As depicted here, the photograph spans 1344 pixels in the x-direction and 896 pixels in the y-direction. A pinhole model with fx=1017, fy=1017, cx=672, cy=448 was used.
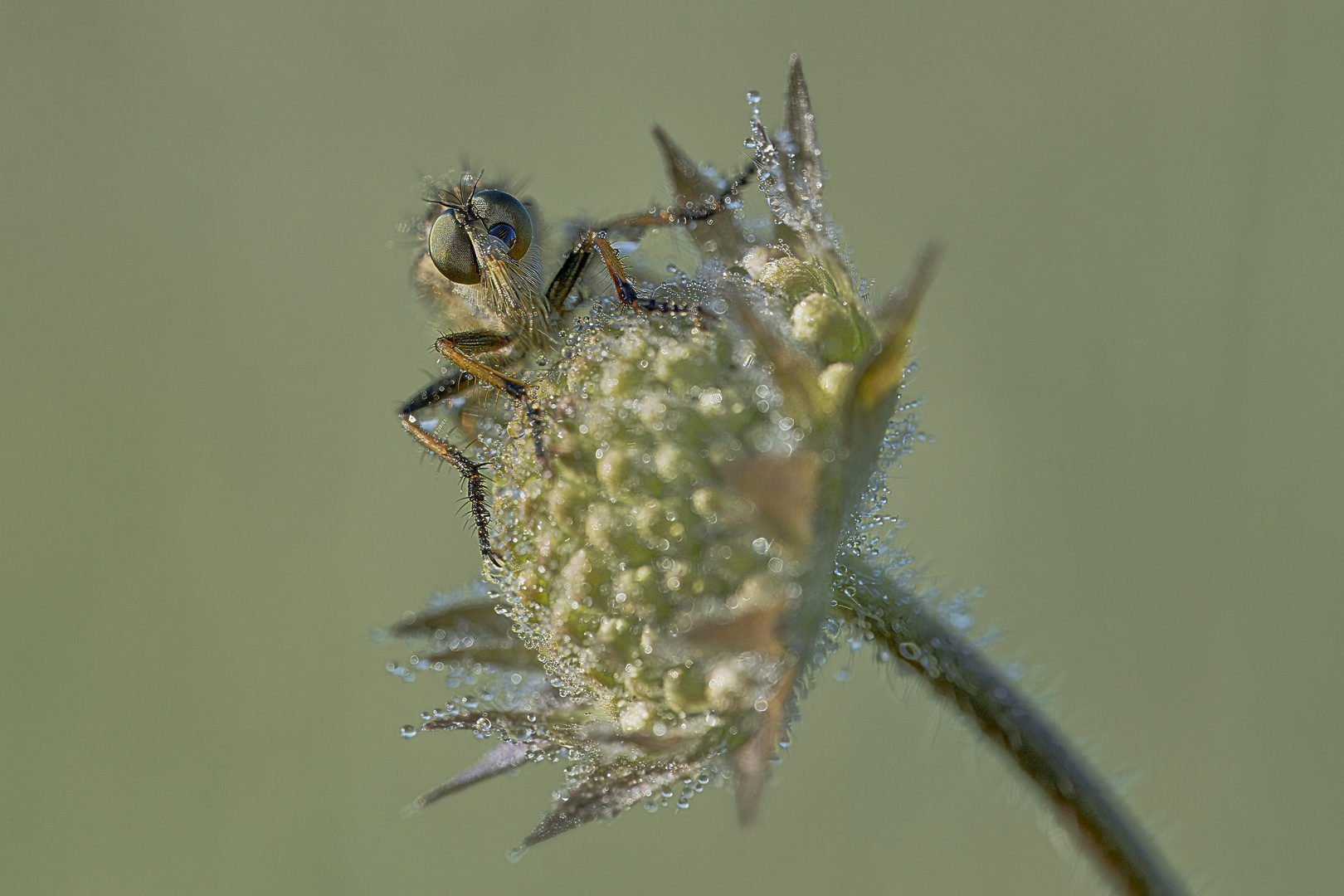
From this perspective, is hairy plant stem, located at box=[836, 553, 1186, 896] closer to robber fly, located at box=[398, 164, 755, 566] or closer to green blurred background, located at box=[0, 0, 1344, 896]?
robber fly, located at box=[398, 164, 755, 566]

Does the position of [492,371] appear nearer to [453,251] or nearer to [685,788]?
[453,251]

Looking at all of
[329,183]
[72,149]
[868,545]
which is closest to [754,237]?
[868,545]

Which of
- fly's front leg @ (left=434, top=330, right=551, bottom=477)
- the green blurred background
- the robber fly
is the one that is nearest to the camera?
fly's front leg @ (left=434, top=330, right=551, bottom=477)

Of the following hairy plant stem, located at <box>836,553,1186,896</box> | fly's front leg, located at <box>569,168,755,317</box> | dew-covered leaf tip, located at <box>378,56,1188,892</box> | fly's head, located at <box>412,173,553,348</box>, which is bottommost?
hairy plant stem, located at <box>836,553,1186,896</box>

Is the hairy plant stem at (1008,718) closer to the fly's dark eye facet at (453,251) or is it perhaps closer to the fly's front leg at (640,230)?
the fly's front leg at (640,230)

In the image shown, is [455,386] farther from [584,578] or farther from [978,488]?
[978,488]

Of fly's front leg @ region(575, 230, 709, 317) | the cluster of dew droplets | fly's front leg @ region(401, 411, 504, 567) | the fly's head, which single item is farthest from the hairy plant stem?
the fly's head

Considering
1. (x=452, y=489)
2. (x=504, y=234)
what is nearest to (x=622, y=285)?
(x=504, y=234)
